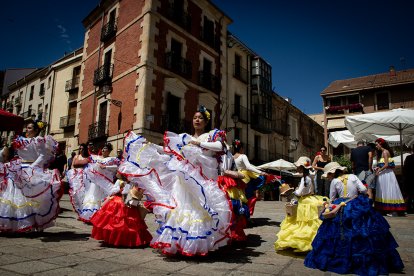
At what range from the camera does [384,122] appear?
7949 mm

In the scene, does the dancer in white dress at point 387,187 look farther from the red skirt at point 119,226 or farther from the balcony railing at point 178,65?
the balcony railing at point 178,65

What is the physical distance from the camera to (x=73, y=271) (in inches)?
106

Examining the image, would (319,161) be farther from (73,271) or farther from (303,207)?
(73,271)

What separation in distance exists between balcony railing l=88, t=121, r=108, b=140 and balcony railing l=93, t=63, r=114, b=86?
105 inches

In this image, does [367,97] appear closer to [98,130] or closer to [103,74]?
[103,74]

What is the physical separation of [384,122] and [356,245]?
6125mm

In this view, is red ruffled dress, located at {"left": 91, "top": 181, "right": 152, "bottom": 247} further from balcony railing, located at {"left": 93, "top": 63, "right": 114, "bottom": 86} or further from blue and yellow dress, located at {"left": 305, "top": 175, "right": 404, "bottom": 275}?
balcony railing, located at {"left": 93, "top": 63, "right": 114, "bottom": 86}

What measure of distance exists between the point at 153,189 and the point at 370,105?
92.7 ft

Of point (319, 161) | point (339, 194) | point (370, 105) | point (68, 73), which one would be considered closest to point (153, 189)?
point (339, 194)

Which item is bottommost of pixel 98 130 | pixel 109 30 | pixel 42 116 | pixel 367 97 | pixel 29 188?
pixel 29 188

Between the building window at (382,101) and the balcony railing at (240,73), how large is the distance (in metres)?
13.0

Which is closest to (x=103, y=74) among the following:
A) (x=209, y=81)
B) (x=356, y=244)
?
(x=209, y=81)

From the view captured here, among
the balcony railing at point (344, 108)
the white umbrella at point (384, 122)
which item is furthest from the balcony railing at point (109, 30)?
the balcony railing at point (344, 108)

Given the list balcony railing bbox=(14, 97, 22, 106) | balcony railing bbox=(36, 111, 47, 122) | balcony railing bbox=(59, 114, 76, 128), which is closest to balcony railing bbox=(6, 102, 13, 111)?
balcony railing bbox=(14, 97, 22, 106)
